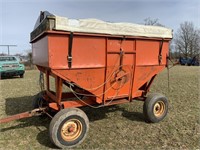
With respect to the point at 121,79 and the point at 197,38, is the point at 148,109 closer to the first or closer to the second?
the point at 121,79

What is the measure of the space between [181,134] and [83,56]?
2.40m

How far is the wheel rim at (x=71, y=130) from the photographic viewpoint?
3.70 metres

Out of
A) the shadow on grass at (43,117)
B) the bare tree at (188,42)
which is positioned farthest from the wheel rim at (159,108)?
→ the bare tree at (188,42)

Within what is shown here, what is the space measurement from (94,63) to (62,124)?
4.11ft

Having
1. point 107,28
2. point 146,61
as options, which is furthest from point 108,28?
point 146,61

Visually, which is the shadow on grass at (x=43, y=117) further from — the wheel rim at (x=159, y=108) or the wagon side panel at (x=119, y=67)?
the wagon side panel at (x=119, y=67)

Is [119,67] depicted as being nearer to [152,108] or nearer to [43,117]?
[152,108]

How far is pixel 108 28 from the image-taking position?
13.5 feet

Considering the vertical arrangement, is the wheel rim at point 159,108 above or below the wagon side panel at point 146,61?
below

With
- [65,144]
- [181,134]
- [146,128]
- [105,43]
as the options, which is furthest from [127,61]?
[65,144]

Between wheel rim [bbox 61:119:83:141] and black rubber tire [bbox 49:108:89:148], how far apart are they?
0.04 metres

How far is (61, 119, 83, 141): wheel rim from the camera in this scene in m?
3.70

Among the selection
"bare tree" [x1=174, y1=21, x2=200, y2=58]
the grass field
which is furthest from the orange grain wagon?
"bare tree" [x1=174, y1=21, x2=200, y2=58]

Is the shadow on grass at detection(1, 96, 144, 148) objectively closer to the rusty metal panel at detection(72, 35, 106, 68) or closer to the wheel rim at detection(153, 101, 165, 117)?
the wheel rim at detection(153, 101, 165, 117)
